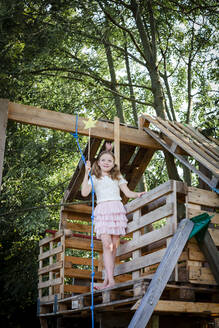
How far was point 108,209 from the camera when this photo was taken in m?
5.95

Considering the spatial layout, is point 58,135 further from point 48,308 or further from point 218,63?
point 48,308

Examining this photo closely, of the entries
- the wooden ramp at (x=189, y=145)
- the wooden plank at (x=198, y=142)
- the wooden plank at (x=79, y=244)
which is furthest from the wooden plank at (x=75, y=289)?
the wooden plank at (x=198, y=142)

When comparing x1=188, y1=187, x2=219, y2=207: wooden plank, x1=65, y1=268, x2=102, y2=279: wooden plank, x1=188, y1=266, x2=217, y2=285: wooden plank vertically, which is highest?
x1=188, y1=187, x2=219, y2=207: wooden plank

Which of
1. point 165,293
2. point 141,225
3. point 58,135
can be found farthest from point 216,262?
point 58,135

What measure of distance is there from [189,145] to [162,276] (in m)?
2.58

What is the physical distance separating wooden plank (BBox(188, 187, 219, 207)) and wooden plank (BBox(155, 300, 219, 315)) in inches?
47.6

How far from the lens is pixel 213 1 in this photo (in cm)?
1145

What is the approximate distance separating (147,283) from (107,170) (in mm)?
1939

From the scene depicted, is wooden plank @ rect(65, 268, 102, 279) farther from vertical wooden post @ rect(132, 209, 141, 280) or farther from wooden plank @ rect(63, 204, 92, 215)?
vertical wooden post @ rect(132, 209, 141, 280)

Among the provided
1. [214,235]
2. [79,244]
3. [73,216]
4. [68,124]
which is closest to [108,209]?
[214,235]

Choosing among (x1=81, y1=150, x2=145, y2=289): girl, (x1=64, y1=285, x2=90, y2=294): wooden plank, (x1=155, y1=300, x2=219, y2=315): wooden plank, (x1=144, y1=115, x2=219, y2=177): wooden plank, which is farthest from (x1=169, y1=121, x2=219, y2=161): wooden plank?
(x1=64, y1=285, x2=90, y2=294): wooden plank

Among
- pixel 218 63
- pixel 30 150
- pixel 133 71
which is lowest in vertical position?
pixel 30 150

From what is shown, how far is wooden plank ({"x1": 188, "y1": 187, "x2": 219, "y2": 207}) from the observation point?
5.40 m

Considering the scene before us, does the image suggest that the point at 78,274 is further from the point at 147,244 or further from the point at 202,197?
the point at 202,197
